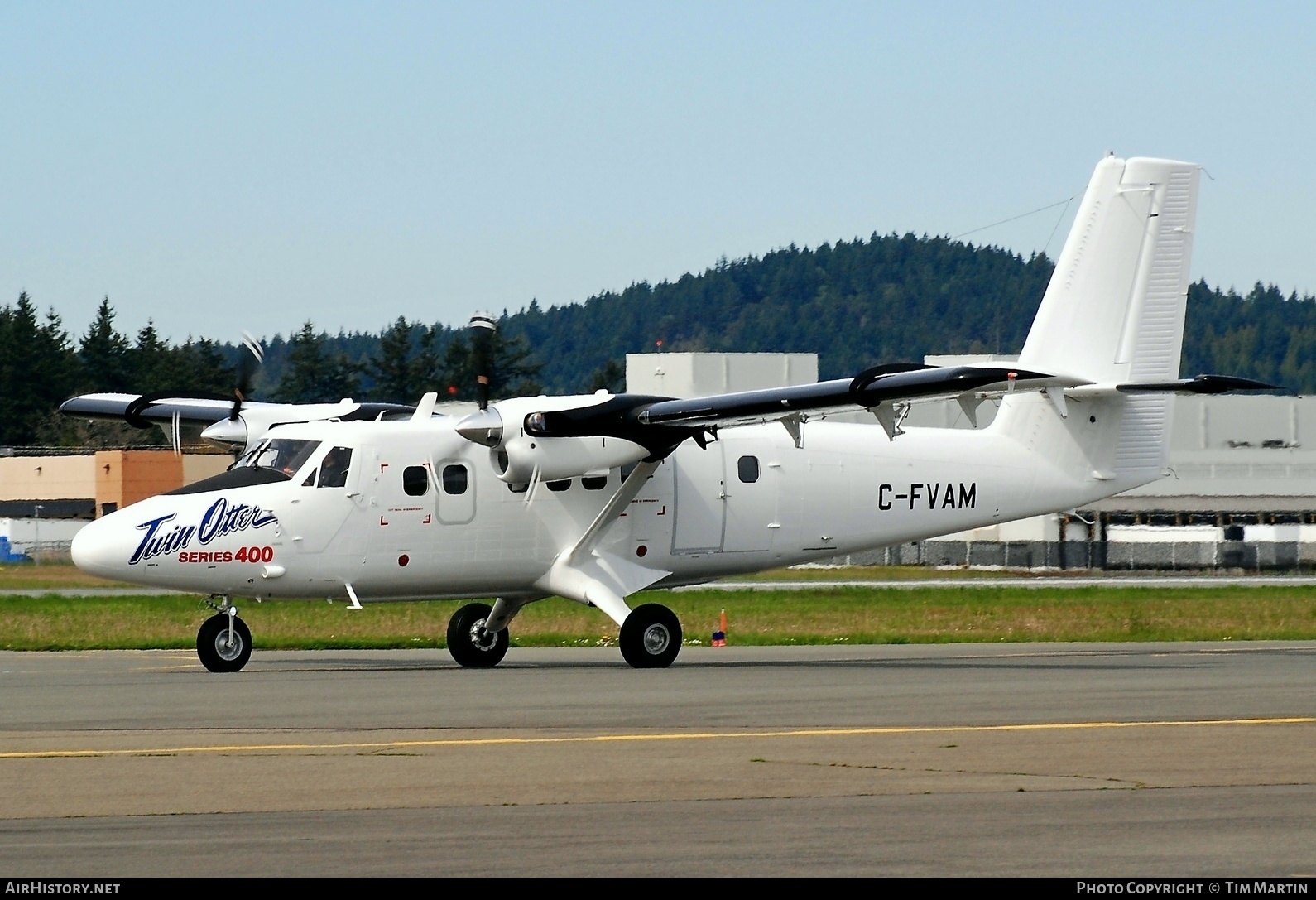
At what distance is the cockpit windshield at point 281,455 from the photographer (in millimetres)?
22906

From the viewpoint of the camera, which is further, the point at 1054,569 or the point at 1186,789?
the point at 1054,569

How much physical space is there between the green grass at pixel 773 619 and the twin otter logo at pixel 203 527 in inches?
324

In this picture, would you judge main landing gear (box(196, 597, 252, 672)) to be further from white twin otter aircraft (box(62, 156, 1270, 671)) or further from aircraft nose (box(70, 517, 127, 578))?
aircraft nose (box(70, 517, 127, 578))

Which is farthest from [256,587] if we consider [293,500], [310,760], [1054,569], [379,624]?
[1054,569]

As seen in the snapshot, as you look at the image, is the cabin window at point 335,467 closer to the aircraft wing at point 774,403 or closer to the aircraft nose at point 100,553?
the aircraft wing at point 774,403

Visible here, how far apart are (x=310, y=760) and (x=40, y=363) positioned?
103105 millimetres

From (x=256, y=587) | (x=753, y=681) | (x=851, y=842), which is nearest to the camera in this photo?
(x=851, y=842)

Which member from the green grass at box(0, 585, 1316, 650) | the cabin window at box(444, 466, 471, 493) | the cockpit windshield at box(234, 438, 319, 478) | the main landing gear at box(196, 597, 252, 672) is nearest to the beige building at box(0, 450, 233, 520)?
the green grass at box(0, 585, 1316, 650)

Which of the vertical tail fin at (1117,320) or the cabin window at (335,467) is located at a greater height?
the vertical tail fin at (1117,320)

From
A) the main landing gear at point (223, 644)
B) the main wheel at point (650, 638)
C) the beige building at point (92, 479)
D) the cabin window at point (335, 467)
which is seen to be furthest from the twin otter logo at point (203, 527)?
the beige building at point (92, 479)

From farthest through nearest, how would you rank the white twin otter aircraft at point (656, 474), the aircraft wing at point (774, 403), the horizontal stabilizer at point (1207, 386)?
the white twin otter aircraft at point (656, 474) < the aircraft wing at point (774, 403) < the horizontal stabilizer at point (1207, 386)

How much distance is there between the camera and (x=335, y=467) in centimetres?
2297
